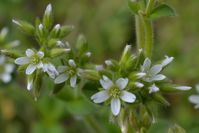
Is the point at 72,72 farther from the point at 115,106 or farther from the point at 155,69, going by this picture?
the point at 155,69

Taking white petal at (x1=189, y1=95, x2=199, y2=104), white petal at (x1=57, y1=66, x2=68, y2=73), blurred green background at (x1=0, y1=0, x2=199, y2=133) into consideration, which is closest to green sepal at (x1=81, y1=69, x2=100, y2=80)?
white petal at (x1=57, y1=66, x2=68, y2=73)

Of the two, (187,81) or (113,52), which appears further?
(113,52)

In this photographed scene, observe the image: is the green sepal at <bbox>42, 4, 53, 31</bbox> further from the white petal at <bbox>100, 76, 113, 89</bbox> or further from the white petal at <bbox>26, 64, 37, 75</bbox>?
the white petal at <bbox>100, 76, 113, 89</bbox>

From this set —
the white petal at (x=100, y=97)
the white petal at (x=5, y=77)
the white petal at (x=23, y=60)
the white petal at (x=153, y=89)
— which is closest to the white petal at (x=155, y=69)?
the white petal at (x=153, y=89)

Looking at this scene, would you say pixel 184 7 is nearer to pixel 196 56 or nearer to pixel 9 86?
pixel 196 56

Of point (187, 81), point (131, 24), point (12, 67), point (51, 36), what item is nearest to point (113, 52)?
point (131, 24)

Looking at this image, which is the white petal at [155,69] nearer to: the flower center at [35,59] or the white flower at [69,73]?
the white flower at [69,73]
